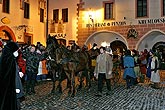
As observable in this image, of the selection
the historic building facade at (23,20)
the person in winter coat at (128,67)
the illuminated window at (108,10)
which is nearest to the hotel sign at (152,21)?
the illuminated window at (108,10)

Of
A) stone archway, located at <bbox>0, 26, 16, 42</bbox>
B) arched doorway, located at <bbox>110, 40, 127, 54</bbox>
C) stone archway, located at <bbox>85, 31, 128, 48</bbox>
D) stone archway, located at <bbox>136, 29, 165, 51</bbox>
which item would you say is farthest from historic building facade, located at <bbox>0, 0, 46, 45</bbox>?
stone archway, located at <bbox>136, 29, 165, 51</bbox>

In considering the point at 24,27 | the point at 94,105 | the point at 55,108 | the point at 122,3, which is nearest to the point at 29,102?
the point at 55,108

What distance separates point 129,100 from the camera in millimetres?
11844

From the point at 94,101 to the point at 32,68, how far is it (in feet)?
10.1

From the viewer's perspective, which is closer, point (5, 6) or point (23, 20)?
point (5, 6)

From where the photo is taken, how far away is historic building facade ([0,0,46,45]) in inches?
1003

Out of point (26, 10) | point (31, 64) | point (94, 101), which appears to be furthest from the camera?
point (26, 10)

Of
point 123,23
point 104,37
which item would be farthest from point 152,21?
point 104,37

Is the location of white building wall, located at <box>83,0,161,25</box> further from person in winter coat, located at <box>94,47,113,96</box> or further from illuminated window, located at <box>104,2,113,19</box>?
person in winter coat, located at <box>94,47,113,96</box>

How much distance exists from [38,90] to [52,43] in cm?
288

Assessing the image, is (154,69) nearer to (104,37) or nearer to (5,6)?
(5,6)

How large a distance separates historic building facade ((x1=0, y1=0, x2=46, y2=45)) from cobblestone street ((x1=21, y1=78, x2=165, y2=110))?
12795 millimetres

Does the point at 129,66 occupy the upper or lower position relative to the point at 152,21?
lower

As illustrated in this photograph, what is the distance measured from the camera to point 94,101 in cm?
1152
